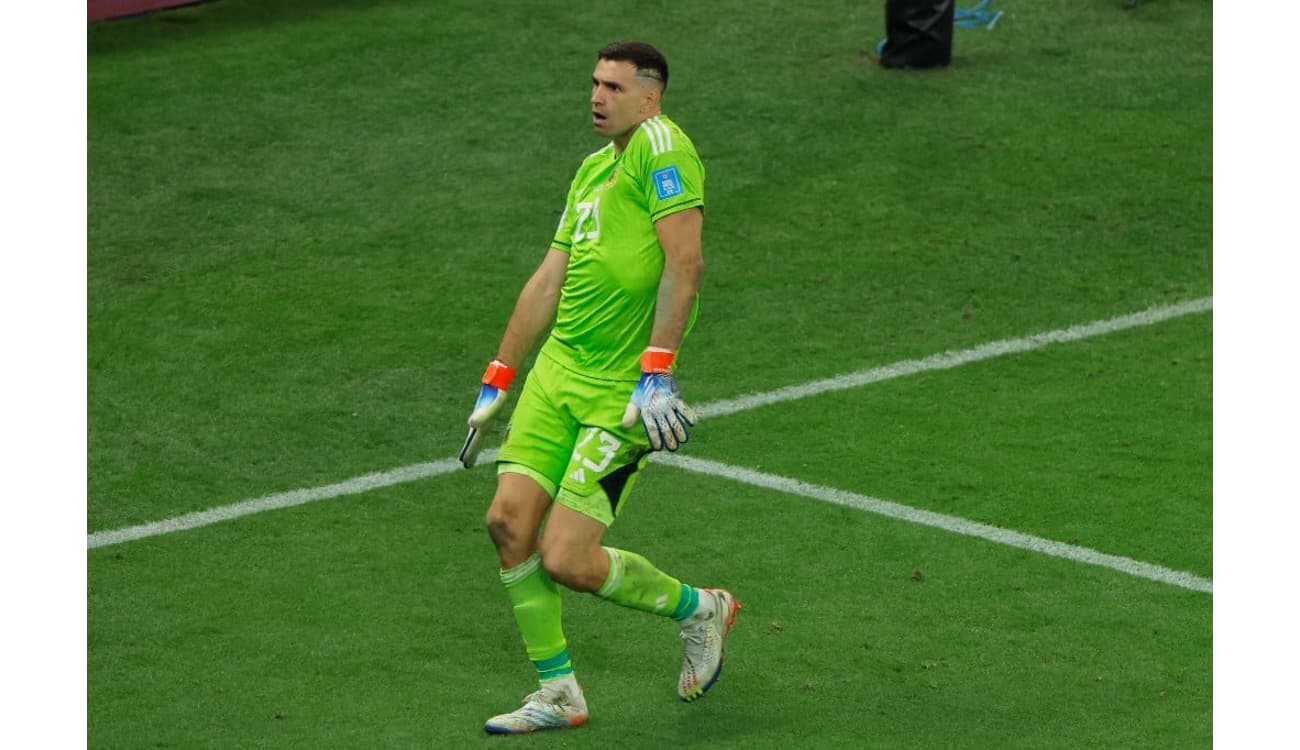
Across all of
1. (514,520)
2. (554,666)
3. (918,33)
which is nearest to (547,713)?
(554,666)

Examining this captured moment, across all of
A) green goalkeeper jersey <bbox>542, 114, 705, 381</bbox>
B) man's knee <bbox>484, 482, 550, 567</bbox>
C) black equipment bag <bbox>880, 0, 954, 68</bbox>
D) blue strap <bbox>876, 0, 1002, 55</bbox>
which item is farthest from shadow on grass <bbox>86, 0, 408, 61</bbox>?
man's knee <bbox>484, 482, 550, 567</bbox>

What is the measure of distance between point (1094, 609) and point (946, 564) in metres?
0.69

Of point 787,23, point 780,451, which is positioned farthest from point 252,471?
point 787,23

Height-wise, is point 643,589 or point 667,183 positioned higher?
point 667,183

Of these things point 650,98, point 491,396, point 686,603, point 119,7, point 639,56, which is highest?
point 639,56

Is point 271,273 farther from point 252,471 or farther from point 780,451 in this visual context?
point 780,451

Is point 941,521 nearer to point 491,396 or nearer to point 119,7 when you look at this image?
point 491,396

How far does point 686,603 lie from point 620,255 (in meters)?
1.23

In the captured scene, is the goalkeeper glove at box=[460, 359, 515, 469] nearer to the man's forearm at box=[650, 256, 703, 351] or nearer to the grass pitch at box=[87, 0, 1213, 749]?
the man's forearm at box=[650, 256, 703, 351]

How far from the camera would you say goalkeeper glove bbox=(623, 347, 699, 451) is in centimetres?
670

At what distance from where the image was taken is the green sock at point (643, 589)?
6.96 meters

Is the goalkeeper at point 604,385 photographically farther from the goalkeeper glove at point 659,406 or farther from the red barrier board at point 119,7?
the red barrier board at point 119,7

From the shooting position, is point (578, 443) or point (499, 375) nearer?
point (578, 443)

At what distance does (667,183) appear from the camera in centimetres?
675
